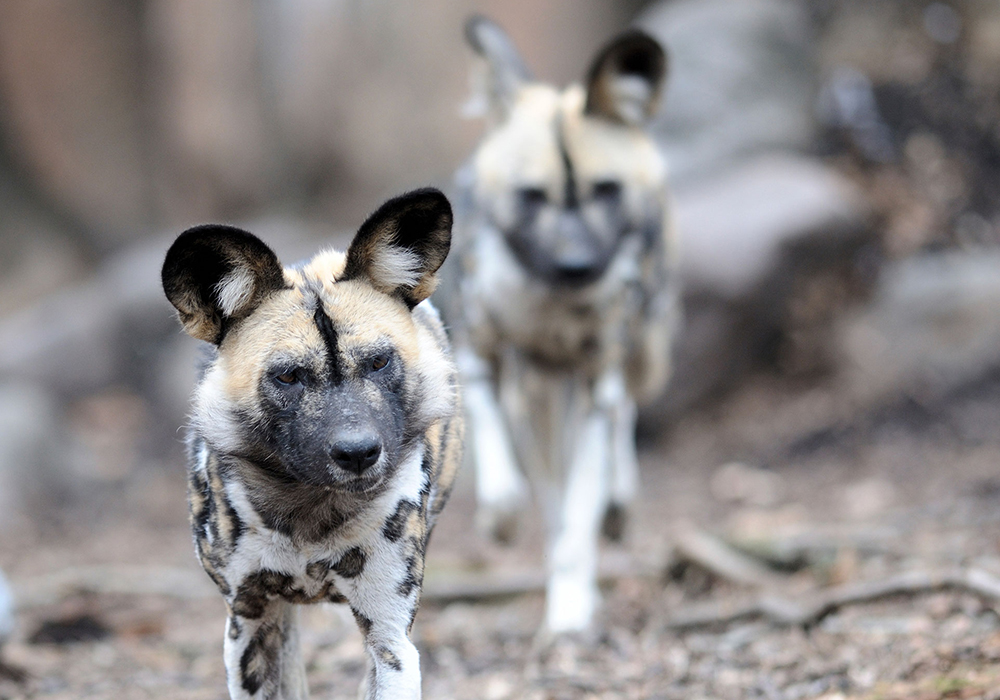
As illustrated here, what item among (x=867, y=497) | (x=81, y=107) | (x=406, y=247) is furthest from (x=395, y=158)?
(x=406, y=247)

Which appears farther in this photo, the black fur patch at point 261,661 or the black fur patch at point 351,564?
the black fur patch at point 261,661

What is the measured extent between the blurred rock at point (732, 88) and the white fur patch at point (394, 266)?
312 inches

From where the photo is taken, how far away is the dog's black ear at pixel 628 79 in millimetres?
5477

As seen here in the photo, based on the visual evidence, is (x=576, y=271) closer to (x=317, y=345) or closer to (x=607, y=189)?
(x=607, y=189)

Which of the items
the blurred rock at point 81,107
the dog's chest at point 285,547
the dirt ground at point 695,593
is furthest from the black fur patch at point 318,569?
the blurred rock at point 81,107

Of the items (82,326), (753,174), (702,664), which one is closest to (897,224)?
(753,174)

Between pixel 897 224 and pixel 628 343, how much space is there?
5600 mm

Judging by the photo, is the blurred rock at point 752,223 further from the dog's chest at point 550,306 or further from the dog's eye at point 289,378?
the dog's eye at point 289,378

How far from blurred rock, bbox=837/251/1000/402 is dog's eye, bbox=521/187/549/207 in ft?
16.1

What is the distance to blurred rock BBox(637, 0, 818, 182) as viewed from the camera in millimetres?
10648

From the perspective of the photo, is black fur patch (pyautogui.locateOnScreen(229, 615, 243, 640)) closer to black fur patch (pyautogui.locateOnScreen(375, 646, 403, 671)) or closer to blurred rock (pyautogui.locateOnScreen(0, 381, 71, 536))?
black fur patch (pyautogui.locateOnScreen(375, 646, 403, 671))

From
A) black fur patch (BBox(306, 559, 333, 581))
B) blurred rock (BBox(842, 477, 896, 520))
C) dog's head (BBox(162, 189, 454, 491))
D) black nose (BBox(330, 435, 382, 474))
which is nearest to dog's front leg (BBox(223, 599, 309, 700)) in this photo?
black fur patch (BBox(306, 559, 333, 581))

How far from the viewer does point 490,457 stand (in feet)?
18.6

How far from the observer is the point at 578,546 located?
5391mm
